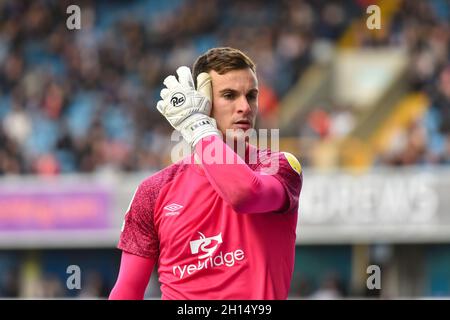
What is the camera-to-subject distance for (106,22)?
2261 centimetres

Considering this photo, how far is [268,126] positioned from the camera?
18016 millimetres

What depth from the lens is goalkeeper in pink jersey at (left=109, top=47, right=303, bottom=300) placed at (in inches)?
156

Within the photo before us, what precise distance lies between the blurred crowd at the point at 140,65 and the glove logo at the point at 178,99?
12111mm

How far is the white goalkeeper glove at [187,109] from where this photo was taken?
407 centimetres

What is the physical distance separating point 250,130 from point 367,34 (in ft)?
53.1

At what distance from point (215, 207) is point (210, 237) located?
120 mm

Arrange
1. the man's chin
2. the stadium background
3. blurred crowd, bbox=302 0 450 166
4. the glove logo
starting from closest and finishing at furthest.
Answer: the glove logo
the man's chin
the stadium background
blurred crowd, bbox=302 0 450 166

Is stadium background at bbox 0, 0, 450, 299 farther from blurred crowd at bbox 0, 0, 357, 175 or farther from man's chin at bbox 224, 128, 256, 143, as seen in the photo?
man's chin at bbox 224, 128, 256, 143

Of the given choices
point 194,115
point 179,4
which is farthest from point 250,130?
point 179,4

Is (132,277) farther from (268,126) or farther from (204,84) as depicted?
(268,126)

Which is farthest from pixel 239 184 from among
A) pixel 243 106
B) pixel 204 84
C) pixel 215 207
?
pixel 204 84

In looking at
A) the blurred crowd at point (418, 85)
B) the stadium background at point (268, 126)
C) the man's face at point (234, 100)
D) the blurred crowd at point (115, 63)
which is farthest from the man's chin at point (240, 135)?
the blurred crowd at point (115, 63)

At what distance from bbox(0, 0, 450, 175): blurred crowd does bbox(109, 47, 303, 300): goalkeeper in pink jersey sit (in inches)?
469

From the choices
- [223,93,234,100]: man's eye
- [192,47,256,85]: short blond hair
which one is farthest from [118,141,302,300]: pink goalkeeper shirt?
[192,47,256,85]: short blond hair
